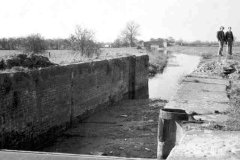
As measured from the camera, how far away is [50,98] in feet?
26.9

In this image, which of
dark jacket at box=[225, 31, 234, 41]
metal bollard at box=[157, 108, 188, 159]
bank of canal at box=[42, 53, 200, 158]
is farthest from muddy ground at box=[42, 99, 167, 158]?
dark jacket at box=[225, 31, 234, 41]

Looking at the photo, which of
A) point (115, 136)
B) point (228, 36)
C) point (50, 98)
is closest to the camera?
point (50, 98)

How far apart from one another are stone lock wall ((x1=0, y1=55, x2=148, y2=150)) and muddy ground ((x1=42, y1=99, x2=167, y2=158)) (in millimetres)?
417

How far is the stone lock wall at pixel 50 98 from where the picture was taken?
6520 millimetres

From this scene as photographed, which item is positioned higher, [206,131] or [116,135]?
[206,131]

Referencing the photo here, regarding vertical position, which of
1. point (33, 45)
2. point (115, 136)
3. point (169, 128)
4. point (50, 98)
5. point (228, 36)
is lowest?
point (115, 136)

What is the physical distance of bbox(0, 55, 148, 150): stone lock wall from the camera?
652 cm

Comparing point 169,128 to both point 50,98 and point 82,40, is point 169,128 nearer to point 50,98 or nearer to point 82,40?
point 50,98

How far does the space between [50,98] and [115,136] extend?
2.14 m

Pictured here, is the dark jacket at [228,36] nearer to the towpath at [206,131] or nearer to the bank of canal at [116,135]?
the bank of canal at [116,135]

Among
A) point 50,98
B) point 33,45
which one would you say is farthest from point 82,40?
point 50,98

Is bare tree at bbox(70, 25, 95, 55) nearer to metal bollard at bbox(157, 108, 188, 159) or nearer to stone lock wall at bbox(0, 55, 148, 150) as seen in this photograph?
stone lock wall at bbox(0, 55, 148, 150)

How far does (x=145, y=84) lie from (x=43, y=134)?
10.8 meters

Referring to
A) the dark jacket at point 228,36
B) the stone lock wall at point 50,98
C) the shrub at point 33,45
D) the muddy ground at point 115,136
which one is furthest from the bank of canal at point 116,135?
the dark jacket at point 228,36
